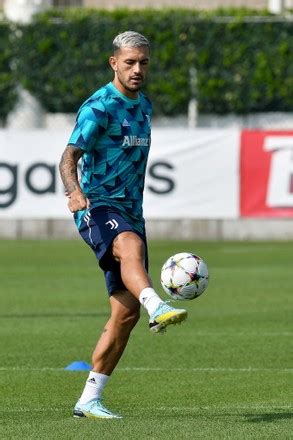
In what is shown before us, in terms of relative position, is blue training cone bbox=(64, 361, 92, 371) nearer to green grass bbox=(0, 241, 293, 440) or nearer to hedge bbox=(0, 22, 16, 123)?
green grass bbox=(0, 241, 293, 440)

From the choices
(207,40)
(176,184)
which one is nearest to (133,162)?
(176,184)

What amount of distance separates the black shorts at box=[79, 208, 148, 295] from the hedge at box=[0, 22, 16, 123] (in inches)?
725

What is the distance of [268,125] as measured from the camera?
26828 mm

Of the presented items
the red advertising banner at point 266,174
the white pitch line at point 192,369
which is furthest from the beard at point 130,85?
the red advertising banner at point 266,174

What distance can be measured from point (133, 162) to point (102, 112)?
0.37 meters

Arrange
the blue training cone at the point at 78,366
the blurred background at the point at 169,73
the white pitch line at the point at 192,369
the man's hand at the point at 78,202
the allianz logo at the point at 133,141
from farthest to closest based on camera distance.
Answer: the blurred background at the point at 169,73, the blue training cone at the point at 78,366, the white pitch line at the point at 192,369, the allianz logo at the point at 133,141, the man's hand at the point at 78,202

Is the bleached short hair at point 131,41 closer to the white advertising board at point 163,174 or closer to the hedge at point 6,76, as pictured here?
the white advertising board at point 163,174

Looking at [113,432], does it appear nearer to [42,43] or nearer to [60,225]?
[60,225]

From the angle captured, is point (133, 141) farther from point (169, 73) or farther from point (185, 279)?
point (169, 73)

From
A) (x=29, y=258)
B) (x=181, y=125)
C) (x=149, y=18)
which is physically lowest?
(x=29, y=258)

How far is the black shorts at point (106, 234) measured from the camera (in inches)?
328

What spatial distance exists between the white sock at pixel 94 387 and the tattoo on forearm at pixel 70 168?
3.94 feet

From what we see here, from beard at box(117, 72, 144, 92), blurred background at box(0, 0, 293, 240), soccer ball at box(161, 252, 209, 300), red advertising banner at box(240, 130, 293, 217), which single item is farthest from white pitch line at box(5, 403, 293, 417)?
blurred background at box(0, 0, 293, 240)

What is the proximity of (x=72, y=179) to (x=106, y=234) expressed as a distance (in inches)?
16.0
